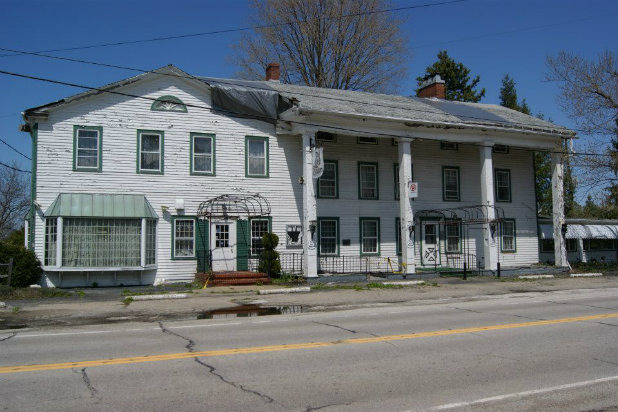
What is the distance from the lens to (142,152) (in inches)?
847

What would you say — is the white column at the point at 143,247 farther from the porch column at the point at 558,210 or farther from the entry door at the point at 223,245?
the porch column at the point at 558,210

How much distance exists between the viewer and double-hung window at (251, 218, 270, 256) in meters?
23.0

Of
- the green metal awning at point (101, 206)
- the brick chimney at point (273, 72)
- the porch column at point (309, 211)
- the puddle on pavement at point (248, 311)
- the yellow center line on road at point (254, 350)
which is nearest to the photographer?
the yellow center line on road at point (254, 350)

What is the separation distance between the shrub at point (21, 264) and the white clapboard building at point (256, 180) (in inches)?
23.8

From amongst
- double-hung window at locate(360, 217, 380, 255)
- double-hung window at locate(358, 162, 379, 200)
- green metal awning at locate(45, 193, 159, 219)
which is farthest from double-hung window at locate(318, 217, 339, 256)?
green metal awning at locate(45, 193, 159, 219)

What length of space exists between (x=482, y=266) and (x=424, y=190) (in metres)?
5.05

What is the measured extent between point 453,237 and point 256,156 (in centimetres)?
1083

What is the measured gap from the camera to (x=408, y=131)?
79.0ft

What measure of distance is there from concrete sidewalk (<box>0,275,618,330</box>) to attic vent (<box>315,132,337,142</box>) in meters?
7.05

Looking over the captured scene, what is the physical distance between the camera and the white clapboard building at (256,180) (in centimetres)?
2027

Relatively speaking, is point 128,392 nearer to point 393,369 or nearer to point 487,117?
point 393,369

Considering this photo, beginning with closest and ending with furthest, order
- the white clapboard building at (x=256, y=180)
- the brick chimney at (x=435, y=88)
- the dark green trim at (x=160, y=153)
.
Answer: the white clapboard building at (x=256, y=180), the dark green trim at (x=160, y=153), the brick chimney at (x=435, y=88)

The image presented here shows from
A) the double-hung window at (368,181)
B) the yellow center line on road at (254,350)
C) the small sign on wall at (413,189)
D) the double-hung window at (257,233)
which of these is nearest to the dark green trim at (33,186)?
the double-hung window at (257,233)

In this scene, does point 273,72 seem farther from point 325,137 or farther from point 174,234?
point 174,234
